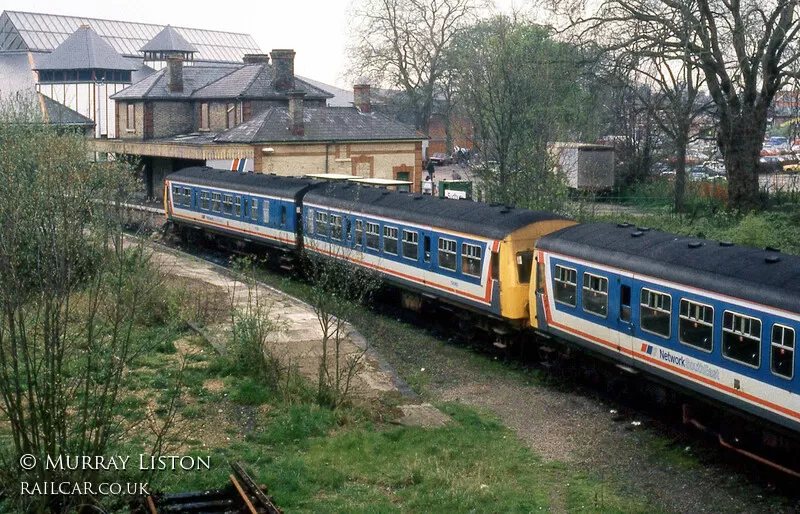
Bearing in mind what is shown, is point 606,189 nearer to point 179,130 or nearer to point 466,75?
point 466,75

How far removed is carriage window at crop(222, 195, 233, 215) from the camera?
32031 mm

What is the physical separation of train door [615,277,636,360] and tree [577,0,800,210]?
1298cm

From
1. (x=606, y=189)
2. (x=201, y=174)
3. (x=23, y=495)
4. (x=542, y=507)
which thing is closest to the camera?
(x=23, y=495)

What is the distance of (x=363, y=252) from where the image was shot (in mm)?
23859

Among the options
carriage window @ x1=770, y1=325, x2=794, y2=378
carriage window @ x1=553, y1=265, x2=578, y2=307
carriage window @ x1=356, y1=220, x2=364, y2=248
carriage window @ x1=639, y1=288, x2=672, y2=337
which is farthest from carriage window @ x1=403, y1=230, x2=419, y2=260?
carriage window @ x1=770, y1=325, x2=794, y2=378

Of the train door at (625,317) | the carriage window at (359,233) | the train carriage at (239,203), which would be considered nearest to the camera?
the train door at (625,317)

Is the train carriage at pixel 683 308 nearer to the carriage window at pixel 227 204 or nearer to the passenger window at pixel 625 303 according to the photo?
the passenger window at pixel 625 303

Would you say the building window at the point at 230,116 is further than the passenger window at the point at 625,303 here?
Yes

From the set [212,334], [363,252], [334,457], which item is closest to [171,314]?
[212,334]

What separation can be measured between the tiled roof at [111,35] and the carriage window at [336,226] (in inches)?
2318

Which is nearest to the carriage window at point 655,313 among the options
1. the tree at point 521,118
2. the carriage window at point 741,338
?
the carriage window at point 741,338

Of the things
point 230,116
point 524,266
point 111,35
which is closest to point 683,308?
point 524,266

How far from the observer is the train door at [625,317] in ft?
49.9

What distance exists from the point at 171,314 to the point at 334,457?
799 centimetres
